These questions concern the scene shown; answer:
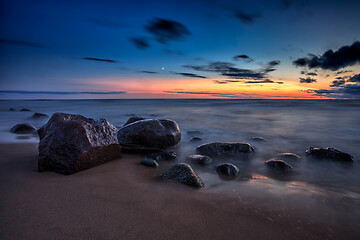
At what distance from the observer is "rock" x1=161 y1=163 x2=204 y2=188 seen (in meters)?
2.33

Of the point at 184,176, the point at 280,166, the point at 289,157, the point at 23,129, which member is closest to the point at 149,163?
the point at 184,176

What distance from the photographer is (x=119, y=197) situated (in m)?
1.96

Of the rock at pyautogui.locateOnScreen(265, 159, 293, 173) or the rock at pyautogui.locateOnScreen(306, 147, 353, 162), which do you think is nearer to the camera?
the rock at pyautogui.locateOnScreen(265, 159, 293, 173)

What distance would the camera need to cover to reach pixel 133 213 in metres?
1.70

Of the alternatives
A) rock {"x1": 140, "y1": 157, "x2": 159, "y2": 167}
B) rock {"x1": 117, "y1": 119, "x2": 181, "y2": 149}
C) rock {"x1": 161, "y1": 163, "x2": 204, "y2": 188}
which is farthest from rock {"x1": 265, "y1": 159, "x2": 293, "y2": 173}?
rock {"x1": 117, "y1": 119, "x2": 181, "y2": 149}

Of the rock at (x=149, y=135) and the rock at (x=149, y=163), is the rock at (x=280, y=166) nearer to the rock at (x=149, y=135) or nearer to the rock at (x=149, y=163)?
the rock at (x=149, y=163)

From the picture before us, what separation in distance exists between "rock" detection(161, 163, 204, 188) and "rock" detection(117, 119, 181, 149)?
1.50 m

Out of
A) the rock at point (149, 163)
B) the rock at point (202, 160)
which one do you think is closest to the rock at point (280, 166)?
the rock at point (202, 160)

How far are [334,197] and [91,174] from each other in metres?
2.96

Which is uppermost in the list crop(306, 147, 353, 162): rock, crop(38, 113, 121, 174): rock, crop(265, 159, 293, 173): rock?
crop(38, 113, 121, 174): rock

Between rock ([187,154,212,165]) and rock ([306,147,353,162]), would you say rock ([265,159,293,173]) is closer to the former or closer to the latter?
rock ([187,154,212,165])

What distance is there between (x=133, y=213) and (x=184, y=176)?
836 millimetres

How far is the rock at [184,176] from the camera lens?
2.33m

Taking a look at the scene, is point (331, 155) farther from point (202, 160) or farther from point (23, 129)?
point (23, 129)
